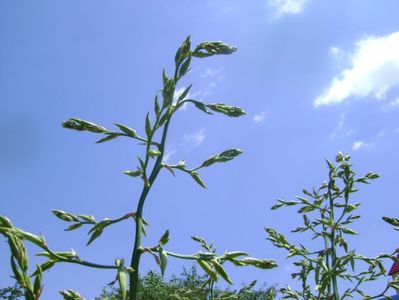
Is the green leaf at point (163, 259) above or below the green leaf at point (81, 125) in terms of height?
below

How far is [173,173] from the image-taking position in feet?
6.45

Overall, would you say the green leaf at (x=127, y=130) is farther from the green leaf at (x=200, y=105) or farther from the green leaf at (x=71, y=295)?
the green leaf at (x=71, y=295)

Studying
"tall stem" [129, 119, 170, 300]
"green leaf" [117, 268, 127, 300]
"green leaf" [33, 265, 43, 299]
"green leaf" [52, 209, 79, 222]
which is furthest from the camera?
"green leaf" [52, 209, 79, 222]

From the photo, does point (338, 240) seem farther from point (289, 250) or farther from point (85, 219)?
point (85, 219)

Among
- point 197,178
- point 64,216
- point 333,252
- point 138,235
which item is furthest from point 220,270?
point 333,252

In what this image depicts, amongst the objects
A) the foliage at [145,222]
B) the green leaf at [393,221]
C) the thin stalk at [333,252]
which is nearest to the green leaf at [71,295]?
the foliage at [145,222]

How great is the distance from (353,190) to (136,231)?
119 inches

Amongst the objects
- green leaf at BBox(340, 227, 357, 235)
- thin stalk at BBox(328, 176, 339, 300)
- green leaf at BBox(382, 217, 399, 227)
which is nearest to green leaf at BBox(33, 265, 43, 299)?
green leaf at BBox(382, 217, 399, 227)

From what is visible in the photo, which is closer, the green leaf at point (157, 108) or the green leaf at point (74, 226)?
the green leaf at point (74, 226)

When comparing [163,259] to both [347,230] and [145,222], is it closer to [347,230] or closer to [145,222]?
[145,222]

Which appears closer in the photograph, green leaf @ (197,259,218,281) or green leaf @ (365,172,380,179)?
green leaf @ (197,259,218,281)

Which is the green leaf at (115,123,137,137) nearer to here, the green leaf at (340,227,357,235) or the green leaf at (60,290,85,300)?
the green leaf at (60,290,85,300)

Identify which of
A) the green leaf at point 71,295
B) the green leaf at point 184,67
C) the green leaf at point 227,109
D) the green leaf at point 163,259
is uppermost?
the green leaf at point 184,67

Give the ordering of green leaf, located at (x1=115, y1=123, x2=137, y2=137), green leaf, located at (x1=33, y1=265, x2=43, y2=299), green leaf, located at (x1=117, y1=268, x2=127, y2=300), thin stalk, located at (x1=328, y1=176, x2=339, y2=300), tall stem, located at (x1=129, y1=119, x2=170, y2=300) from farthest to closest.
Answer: thin stalk, located at (x1=328, y1=176, x2=339, y2=300), green leaf, located at (x1=115, y1=123, x2=137, y2=137), tall stem, located at (x1=129, y1=119, x2=170, y2=300), green leaf, located at (x1=117, y1=268, x2=127, y2=300), green leaf, located at (x1=33, y1=265, x2=43, y2=299)
